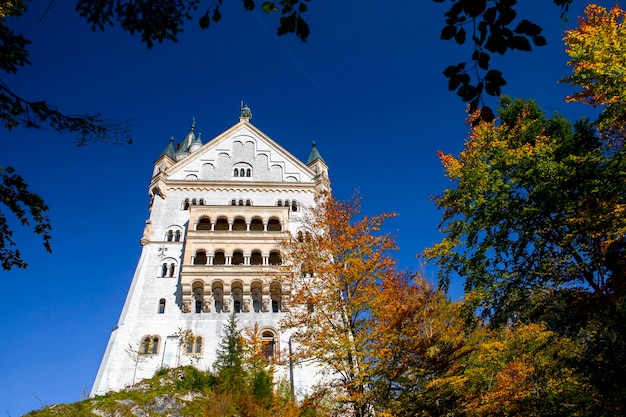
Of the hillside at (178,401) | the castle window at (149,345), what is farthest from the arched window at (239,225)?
the hillside at (178,401)

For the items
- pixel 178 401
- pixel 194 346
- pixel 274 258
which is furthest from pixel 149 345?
pixel 274 258

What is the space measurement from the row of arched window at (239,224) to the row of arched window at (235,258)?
246 cm

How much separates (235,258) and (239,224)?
397 centimetres

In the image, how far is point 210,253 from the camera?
33.8 meters

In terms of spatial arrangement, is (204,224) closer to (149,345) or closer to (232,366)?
(149,345)

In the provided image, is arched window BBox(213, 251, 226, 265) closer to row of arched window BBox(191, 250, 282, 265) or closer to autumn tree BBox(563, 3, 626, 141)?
row of arched window BBox(191, 250, 282, 265)

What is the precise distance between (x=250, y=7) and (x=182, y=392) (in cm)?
2408

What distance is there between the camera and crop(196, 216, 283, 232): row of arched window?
36.4 metres

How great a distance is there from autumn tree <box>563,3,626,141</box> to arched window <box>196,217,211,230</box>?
29194 millimetres

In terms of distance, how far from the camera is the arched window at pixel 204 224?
36.7 metres

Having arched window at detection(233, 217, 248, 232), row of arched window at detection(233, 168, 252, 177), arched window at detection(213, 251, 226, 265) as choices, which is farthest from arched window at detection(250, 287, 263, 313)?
row of arched window at detection(233, 168, 252, 177)

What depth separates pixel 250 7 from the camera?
4.45 meters

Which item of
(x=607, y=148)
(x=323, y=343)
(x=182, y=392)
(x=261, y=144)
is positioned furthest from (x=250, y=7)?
(x=261, y=144)

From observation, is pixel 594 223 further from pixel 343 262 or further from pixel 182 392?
pixel 182 392
